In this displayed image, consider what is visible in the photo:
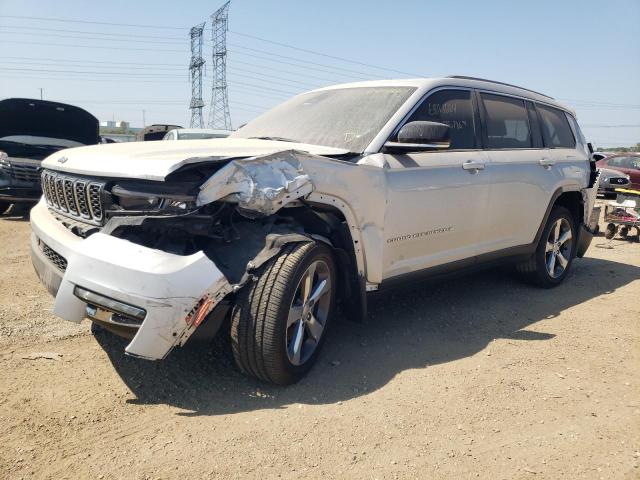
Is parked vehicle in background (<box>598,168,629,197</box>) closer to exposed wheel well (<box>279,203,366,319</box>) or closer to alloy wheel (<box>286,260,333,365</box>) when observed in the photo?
exposed wheel well (<box>279,203,366,319</box>)

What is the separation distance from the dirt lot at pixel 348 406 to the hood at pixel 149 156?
3.92ft

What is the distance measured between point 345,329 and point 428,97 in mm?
1840

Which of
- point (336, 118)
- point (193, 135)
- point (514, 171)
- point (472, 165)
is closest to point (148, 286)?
point (336, 118)

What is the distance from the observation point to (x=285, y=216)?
323 cm

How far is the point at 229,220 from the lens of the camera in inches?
115

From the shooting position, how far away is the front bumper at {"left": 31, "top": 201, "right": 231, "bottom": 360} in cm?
251

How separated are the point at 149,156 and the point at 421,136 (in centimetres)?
171

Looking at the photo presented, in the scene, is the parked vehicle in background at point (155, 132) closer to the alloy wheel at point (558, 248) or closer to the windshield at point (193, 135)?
the windshield at point (193, 135)

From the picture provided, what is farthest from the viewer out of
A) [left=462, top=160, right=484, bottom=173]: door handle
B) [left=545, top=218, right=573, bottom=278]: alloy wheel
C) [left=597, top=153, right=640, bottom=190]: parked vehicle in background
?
[left=597, top=153, right=640, bottom=190]: parked vehicle in background

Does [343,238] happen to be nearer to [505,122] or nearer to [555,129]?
[505,122]

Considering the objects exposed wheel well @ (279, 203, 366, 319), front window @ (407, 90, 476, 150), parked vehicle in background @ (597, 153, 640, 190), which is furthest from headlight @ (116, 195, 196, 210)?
parked vehicle in background @ (597, 153, 640, 190)

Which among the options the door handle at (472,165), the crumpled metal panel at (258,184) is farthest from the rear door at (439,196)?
the crumpled metal panel at (258,184)

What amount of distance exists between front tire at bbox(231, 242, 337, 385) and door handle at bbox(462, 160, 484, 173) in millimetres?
1609

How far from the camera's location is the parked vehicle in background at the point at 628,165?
50.9 ft
